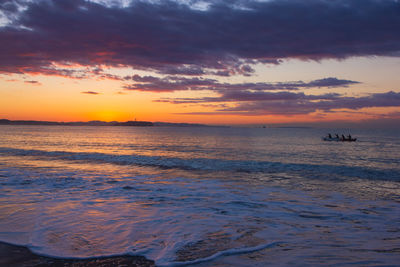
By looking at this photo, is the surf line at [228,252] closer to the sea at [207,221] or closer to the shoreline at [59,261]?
the sea at [207,221]

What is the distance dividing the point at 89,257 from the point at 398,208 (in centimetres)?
1118

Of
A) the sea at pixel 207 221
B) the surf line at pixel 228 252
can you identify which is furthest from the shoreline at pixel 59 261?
the surf line at pixel 228 252

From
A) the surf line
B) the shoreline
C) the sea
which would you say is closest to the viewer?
the shoreline

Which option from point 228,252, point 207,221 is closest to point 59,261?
point 228,252

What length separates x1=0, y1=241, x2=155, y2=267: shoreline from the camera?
5.68m

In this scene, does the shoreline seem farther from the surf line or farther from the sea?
the surf line

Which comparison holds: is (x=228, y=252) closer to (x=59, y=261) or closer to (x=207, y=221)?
(x=207, y=221)

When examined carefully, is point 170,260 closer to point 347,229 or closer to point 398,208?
point 347,229

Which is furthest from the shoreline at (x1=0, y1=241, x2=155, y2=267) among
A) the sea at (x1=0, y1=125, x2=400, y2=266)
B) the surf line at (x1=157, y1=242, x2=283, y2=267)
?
the surf line at (x1=157, y1=242, x2=283, y2=267)

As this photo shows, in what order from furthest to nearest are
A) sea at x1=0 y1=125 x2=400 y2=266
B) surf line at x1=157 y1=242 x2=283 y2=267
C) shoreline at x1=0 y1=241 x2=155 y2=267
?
sea at x1=0 y1=125 x2=400 y2=266 < surf line at x1=157 y1=242 x2=283 y2=267 < shoreline at x1=0 y1=241 x2=155 y2=267

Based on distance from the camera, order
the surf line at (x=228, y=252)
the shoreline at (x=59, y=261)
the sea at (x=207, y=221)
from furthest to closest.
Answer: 1. the sea at (x=207, y=221)
2. the surf line at (x=228, y=252)
3. the shoreline at (x=59, y=261)

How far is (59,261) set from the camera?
229 inches

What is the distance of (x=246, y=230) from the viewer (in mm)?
8047

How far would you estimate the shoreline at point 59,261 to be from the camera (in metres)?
5.68
